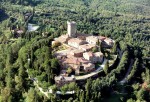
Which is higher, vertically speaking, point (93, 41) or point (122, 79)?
point (93, 41)

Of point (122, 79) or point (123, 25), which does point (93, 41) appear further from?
point (123, 25)

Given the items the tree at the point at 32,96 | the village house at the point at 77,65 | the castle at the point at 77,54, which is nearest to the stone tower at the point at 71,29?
the castle at the point at 77,54

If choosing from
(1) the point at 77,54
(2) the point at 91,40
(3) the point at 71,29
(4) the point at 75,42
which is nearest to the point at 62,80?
(1) the point at 77,54

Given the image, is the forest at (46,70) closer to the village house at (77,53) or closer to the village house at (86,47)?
the village house at (77,53)

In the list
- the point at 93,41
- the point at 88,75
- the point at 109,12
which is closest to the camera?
the point at 88,75

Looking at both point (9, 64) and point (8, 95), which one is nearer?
point (8, 95)

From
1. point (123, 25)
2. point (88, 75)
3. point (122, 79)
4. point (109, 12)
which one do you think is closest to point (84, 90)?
point (88, 75)

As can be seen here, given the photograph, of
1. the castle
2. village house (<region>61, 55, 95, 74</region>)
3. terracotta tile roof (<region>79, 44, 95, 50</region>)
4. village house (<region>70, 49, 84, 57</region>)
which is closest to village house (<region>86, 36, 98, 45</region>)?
the castle

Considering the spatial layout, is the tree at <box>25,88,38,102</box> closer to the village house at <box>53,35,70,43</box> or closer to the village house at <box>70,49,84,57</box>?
the village house at <box>70,49,84,57</box>

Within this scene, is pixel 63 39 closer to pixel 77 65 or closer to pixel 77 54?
pixel 77 54
